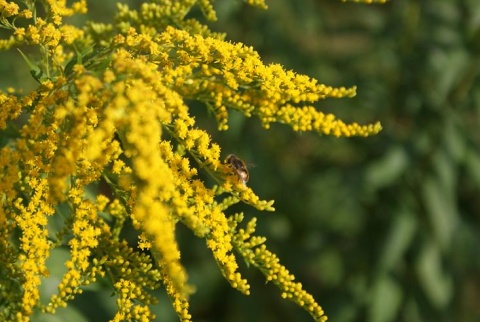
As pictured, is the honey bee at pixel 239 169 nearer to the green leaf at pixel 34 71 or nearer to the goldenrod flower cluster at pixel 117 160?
the goldenrod flower cluster at pixel 117 160

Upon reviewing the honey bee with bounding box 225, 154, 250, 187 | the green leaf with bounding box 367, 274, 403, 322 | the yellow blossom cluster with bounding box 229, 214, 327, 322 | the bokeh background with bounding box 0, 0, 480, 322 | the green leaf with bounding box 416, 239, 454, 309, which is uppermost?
the bokeh background with bounding box 0, 0, 480, 322

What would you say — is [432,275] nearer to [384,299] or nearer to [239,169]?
[384,299]

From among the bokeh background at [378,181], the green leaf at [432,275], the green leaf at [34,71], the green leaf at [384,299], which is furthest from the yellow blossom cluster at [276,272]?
the green leaf at [432,275]

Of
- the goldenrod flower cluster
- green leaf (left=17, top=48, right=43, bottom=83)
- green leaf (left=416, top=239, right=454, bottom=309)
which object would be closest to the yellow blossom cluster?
the goldenrod flower cluster

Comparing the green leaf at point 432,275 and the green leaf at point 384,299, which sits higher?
the green leaf at point 432,275

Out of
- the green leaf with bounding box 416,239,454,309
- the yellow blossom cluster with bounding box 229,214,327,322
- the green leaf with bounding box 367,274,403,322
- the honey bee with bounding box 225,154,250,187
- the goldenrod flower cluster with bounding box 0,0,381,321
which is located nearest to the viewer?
the goldenrod flower cluster with bounding box 0,0,381,321

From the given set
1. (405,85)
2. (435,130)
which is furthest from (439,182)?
(405,85)

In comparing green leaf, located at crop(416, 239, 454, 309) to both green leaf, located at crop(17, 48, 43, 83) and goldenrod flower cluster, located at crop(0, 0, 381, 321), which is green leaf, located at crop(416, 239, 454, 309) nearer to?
goldenrod flower cluster, located at crop(0, 0, 381, 321)

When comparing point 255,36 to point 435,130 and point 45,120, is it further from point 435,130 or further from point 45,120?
point 45,120
